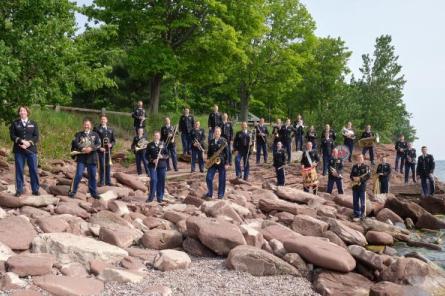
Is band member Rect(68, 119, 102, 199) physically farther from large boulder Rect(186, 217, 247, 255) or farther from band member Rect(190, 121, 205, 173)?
band member Rect(190, 121, 205, 173)

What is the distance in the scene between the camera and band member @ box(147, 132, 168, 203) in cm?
1341

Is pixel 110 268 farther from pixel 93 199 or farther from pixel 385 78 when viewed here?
pixel 385 78

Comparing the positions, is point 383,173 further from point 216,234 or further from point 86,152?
point 86,152

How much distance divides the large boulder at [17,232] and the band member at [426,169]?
16972 mm

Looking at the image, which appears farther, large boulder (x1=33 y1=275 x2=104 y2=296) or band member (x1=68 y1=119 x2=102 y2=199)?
band member (x1=68 y1=119 x2=102 y2=199)

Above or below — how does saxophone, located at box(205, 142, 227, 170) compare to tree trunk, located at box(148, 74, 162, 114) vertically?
below

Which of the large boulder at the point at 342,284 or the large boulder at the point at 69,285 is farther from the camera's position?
the large boulder at the point at 342,284

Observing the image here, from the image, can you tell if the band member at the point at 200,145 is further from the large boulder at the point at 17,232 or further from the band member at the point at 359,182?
the large boulder at the point at 17,232

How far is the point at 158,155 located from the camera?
1336 centimetres

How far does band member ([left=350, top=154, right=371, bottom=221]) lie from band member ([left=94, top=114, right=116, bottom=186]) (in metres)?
7.11

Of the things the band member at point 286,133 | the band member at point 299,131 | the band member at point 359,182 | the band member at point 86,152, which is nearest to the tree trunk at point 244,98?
the band member at point 299,131

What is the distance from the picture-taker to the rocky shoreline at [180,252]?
7.84 meters

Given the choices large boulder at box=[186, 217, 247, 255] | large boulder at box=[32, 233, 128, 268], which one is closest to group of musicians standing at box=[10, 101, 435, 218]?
large boulder at box=[32, 233, 128, 268]

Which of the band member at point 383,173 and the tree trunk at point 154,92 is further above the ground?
the tree trunk at point 154,92
